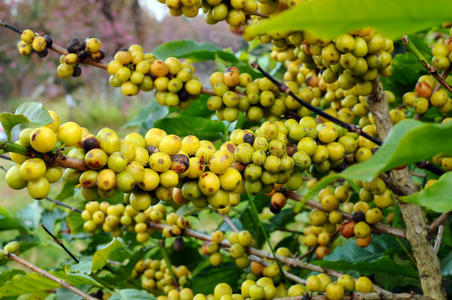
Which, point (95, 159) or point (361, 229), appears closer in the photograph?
point (95, 159)

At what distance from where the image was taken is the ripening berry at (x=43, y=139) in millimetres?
552

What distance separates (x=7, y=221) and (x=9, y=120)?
1082mm

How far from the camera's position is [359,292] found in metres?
0.91

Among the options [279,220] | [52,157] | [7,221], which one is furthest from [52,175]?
[7,221]

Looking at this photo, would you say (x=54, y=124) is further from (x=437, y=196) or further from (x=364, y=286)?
(x=364, y=286)

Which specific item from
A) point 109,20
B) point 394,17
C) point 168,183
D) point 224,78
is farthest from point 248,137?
point 109,20

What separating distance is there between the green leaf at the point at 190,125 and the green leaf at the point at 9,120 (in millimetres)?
636

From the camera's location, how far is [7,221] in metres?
1.51

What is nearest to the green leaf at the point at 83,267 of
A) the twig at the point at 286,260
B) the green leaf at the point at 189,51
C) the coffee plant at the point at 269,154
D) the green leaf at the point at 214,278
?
the coffee plant at the point at 269,154

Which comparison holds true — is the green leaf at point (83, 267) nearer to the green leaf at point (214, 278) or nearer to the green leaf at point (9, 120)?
the green leaf at point (214, 278)

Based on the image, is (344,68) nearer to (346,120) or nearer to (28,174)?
(346,120)

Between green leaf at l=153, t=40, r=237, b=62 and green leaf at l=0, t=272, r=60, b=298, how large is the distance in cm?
76

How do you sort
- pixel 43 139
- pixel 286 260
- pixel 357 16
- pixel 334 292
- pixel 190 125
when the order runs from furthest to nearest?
pixel 190 125 < pixel 286 260 < pixel 334 292 < pixel 43 139 < pixel 357 16

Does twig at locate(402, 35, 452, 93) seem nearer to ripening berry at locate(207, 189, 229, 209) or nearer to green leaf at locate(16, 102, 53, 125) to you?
ripening berry at locate(207, 189, 229, 209)
